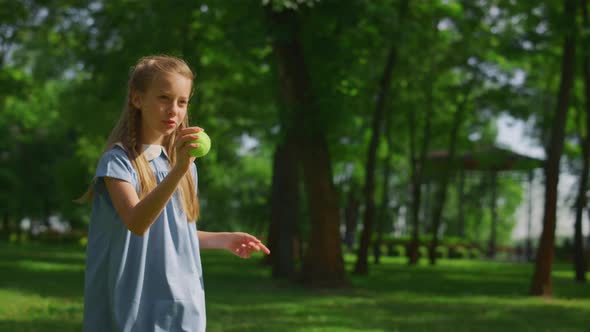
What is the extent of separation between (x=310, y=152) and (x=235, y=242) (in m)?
14.6

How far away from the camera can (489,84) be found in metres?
30.3

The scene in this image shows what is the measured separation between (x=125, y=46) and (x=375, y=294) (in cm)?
888

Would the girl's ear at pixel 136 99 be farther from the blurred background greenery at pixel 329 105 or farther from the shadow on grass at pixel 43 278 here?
the shadow on grass at pixel 43 278

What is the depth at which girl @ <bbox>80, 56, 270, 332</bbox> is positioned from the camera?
2988 mm

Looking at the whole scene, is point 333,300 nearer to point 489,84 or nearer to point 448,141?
point 489,84

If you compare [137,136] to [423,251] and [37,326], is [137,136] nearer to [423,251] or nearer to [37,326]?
[37,326]

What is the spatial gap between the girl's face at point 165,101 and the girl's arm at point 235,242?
0.57 m

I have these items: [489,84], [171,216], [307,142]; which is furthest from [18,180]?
[171,216]

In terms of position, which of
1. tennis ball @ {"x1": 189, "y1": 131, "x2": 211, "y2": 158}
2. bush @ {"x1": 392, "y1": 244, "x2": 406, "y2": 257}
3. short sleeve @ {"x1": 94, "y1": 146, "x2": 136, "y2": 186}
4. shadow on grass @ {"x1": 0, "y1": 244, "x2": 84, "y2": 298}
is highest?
tennis ball @ {"x1": 189, "y1": 131, "x2": 211, "y2": 158}

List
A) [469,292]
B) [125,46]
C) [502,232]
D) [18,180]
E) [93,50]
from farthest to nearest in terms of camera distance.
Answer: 1. [502,232]
2. [18,180]
3. [93,50]
4. [125,46]
5. [469,292]

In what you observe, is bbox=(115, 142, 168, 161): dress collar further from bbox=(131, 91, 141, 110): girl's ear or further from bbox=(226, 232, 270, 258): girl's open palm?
bbox=(226, 232, 270, 258): girl's open palm

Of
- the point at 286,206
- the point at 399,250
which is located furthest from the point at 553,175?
the point at 399,250

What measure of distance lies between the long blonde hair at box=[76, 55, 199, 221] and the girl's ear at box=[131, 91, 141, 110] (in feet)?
0.04

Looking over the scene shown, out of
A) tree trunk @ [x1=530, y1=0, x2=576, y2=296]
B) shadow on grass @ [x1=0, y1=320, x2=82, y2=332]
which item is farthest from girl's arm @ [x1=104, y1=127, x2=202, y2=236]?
tree trunk @ [x1=530, y1=0, x2=576, y2=296]
